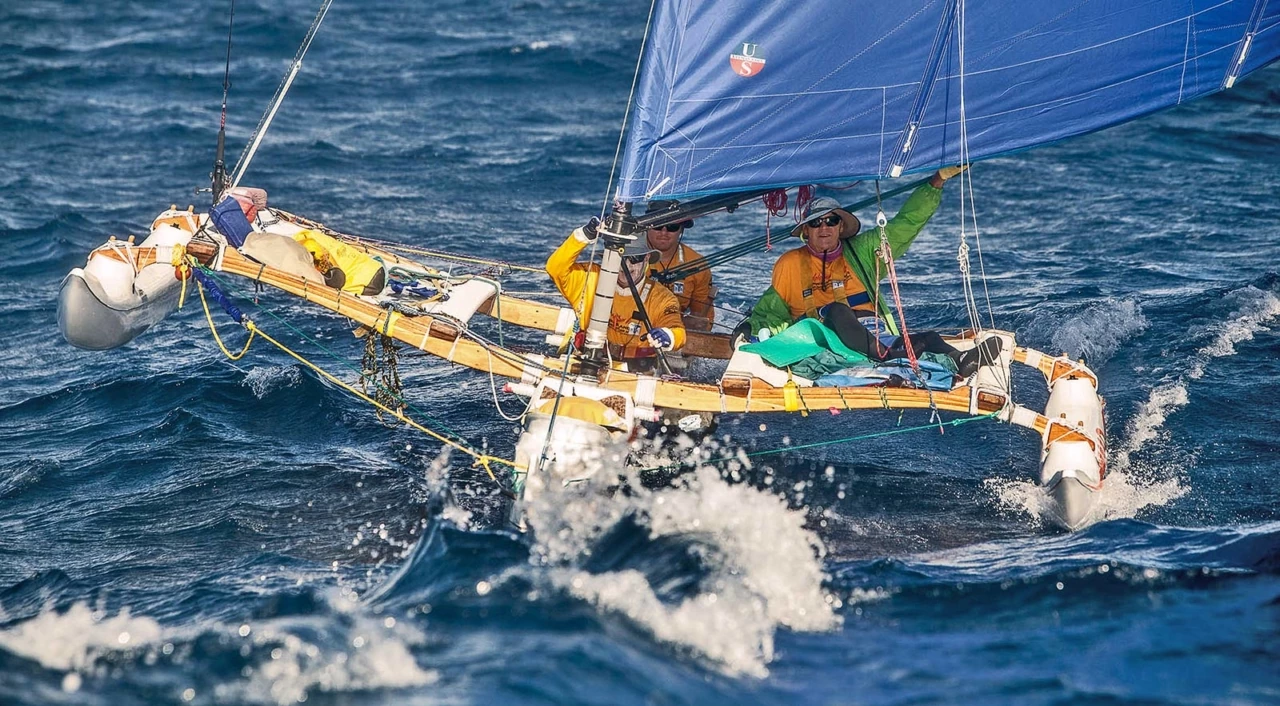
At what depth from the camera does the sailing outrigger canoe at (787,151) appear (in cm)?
694

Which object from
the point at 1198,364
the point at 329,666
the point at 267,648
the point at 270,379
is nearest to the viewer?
the point at 329,666

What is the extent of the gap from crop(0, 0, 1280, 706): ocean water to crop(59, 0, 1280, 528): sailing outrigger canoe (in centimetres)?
52

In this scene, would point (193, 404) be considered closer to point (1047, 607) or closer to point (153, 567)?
point (153, 567)

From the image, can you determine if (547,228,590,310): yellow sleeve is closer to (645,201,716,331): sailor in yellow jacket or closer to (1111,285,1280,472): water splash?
(645,201,716,331): sailor in yellow jacket

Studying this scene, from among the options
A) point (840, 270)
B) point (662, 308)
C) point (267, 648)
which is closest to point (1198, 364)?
point (840, 270)

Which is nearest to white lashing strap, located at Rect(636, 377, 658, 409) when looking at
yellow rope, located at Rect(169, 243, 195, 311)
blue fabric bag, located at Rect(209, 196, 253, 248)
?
blue fabric bag, located at Rect(209, 196, 253, 248)

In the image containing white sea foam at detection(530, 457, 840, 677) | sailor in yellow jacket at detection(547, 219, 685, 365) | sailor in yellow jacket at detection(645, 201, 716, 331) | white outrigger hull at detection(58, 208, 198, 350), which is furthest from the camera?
sailor in yellow jacket at detection(645, 201, 716, 331)

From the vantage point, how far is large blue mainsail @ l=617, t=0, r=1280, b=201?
699cm

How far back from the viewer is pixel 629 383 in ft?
23.4

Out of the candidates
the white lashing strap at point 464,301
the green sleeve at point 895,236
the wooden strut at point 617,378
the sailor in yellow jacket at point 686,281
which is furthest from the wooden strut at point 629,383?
the sailor in yellow jacket at point 686,281

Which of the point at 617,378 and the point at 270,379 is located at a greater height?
the point at 270,379

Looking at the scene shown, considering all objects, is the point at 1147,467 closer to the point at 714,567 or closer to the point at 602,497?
the point at 714,567

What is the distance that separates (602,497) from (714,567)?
0.92m

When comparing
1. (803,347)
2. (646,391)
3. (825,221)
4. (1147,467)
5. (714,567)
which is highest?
(825,221)
